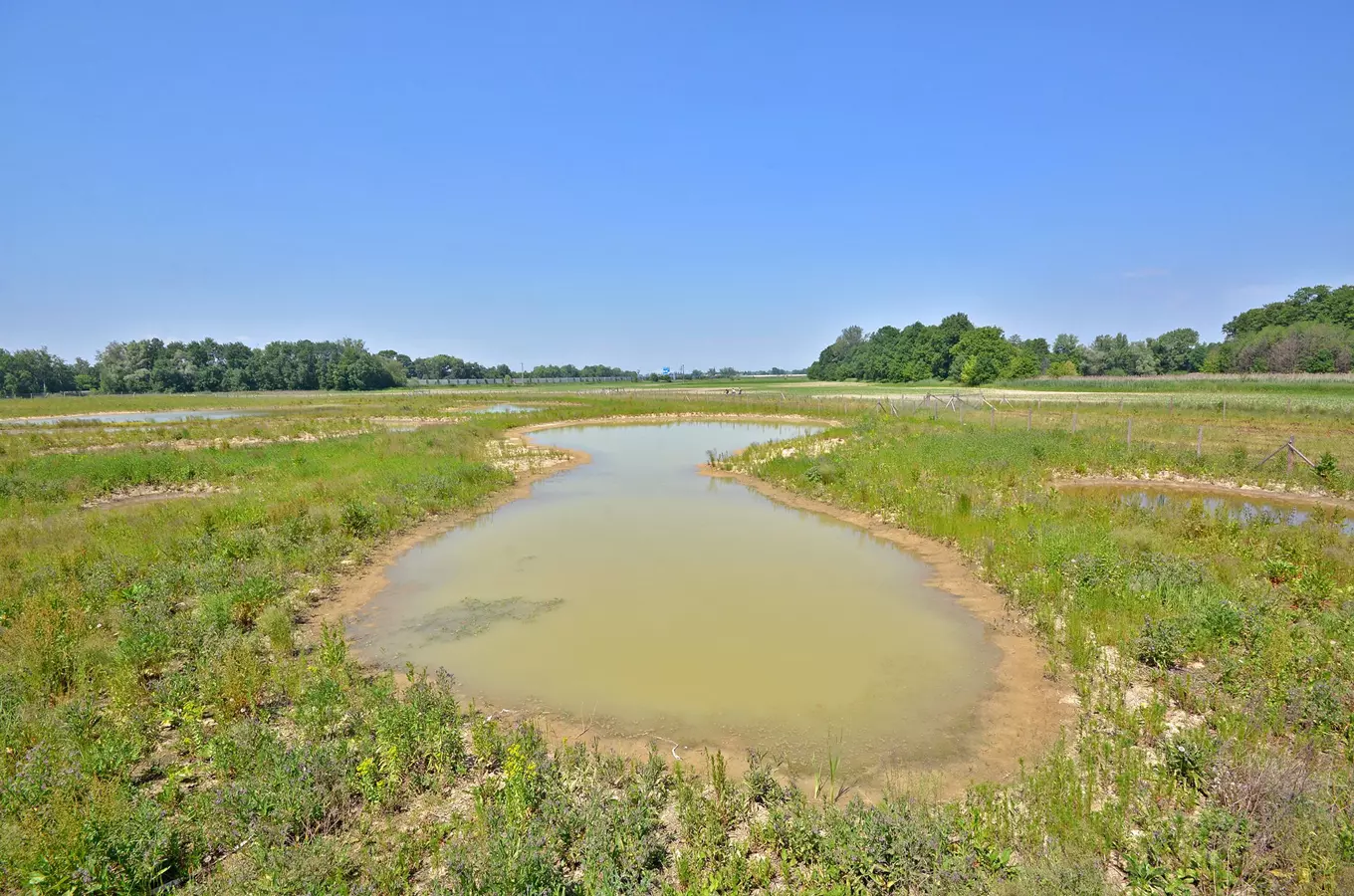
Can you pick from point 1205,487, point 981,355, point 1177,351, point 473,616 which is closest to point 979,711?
point 473,616

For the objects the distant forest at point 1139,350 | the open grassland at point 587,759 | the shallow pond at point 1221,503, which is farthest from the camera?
the distant forest at point 1139,350

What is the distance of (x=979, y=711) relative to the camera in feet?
22.7

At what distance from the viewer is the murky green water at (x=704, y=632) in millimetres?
6785

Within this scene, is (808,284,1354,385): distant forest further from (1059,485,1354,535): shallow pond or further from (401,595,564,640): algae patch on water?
(401,595,564,640): algae patch on water

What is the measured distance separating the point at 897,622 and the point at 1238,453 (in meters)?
18.5

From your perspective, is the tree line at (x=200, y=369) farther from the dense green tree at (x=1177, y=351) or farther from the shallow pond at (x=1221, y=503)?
the dense green tree at (x=1177, y=351)

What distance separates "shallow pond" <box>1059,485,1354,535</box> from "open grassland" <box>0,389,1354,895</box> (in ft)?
5.39

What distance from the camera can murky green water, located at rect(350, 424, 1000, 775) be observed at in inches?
267

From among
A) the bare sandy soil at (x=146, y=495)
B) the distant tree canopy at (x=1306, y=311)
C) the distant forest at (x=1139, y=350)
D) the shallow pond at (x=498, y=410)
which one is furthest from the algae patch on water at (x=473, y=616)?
the distant tree canopy at (x=1306, y=311)

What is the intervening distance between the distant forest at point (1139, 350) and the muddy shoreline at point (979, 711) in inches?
3578

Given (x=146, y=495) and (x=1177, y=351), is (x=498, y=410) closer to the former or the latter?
(x=146, y=495)

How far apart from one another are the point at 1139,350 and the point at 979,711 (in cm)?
12240

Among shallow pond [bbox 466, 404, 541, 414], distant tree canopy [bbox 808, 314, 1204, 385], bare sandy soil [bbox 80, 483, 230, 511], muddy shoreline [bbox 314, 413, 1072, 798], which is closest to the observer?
muddy shoreline [bbox 314, 413, 1072, 798]

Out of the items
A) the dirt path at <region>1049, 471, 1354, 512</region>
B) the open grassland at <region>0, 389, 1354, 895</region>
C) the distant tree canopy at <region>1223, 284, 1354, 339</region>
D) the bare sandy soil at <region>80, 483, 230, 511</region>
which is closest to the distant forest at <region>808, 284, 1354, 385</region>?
the distant tree canopy at <region>1223, 284, 1354, 339</region>
